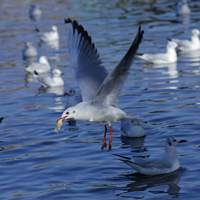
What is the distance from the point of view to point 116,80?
327 inches

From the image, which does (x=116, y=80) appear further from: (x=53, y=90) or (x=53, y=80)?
(x=53, y=80)

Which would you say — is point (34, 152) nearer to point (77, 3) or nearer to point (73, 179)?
point (73, 179)

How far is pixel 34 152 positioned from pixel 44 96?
5679 mm

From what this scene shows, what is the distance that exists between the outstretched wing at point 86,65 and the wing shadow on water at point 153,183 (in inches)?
80.5

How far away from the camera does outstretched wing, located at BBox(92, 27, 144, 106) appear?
7707 mm

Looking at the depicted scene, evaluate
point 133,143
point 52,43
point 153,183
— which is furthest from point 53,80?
point 52,43

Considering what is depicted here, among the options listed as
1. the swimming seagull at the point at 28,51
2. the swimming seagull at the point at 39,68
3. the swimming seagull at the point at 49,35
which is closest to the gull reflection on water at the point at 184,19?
the swimming seagull at the point at 49,35

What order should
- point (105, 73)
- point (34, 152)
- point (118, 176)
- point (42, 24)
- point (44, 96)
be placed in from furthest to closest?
1. point (42, 24)
2. point (44, 96)
3. point (34, 152)
4. point (105, 73)
5. point (118, 176)

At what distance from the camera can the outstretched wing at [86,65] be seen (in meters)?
9.12

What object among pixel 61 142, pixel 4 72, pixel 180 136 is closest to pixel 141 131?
pixel 180 136

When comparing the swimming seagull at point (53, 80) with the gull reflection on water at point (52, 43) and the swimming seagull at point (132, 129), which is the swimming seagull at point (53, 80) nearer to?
the swimming seagull at point (132, 129)

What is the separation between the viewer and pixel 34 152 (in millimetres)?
10133

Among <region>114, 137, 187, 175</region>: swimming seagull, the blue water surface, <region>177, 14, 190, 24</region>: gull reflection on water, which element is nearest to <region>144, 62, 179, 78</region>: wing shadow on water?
the blue water surface

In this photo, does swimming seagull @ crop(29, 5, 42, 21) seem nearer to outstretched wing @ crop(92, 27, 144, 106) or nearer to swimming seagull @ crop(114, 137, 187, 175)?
outstretched wing @ crop(92, 27, 144, 106)
